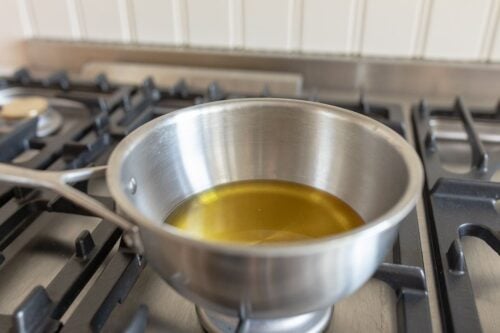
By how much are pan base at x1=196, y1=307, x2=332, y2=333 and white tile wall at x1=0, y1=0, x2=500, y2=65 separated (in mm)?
435

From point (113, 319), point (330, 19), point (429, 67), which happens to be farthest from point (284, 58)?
point (113, 319)

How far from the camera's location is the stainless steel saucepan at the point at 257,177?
0.24 metres

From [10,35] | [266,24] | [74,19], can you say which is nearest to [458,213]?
[266,24]

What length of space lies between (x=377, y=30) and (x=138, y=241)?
49 centimetres

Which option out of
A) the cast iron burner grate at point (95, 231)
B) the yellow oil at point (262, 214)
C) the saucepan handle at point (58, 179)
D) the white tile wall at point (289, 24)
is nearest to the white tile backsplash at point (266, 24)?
the white tile wall at point (289, 24)

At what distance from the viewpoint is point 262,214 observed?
14.9 inches

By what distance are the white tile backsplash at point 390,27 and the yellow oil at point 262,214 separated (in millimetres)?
319

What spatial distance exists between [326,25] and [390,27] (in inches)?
3.4

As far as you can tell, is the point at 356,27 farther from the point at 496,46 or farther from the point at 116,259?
the point at 116,259

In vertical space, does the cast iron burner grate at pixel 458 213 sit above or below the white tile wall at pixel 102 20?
below

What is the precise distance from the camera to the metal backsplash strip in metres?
0.63

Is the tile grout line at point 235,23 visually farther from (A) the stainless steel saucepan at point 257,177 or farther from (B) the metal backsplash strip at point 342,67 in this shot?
(A) the stainless steel saucepan at point 257,177

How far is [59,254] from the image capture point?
394mm

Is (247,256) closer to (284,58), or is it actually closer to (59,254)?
(59,254)
